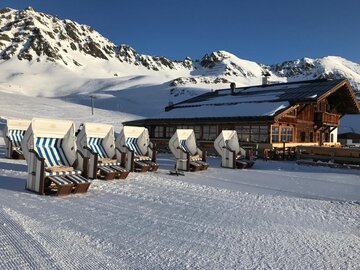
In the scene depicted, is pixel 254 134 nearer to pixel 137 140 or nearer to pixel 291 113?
pixel 291 113

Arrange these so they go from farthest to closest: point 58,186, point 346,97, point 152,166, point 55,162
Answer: point 346,97 < point 152,166 < point 55,162 < point 58,186

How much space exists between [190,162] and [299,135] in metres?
13.1

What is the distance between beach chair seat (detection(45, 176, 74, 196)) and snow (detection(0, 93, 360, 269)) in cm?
29

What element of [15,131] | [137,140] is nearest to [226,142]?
[137,140]

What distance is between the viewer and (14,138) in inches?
649

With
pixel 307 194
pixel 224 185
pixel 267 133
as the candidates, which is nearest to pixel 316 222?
pixel 307 194

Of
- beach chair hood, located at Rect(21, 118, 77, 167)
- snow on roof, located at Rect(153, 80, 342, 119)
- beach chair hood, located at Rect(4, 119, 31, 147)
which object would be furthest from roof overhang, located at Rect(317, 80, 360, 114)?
beach chair hood, located at Rect(21, 118, 77, 167)

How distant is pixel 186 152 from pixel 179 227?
322 inches

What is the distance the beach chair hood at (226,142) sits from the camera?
16.1 m

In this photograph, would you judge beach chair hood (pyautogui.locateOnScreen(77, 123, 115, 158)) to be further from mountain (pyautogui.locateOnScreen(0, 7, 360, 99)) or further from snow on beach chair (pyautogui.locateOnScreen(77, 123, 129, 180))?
mountain (pyautogui.locateOnScreen(0, 7, 360, 99))

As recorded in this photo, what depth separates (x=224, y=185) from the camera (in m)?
10.7

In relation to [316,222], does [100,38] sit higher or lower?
higher

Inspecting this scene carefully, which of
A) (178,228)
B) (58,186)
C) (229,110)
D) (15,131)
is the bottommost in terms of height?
(178,228)

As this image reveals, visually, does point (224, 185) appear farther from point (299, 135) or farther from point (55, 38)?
point (55, 38)
